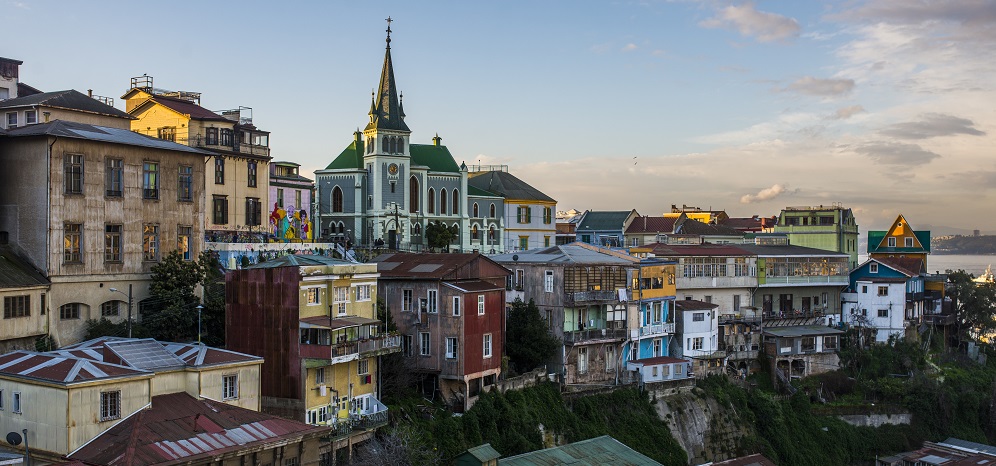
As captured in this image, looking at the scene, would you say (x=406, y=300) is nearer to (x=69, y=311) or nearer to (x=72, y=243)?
(x=69, y=311)

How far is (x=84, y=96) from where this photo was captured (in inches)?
1839

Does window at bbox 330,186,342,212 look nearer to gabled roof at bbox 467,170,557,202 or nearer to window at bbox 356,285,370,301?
gabled roof at bbox 467,170,557,202

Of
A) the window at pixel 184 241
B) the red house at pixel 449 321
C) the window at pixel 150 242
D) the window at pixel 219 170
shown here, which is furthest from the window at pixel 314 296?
the window at pixel 219 170

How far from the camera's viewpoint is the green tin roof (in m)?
74.6

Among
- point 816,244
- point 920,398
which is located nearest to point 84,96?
point 920,398

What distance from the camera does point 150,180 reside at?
42125 millimetres

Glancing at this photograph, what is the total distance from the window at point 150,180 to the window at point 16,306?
7171 millimetres

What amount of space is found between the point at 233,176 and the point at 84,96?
8281 millimetres

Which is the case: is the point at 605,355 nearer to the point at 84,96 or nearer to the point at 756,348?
the point at 756,348

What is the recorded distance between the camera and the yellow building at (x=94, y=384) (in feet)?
95.7

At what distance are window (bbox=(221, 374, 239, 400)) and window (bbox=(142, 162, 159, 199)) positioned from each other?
1156 cm

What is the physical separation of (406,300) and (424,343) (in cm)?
220

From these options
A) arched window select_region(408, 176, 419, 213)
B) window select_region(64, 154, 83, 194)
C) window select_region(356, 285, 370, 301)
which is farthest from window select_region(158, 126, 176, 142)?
arched window select_region(408, 176, 419, 213)

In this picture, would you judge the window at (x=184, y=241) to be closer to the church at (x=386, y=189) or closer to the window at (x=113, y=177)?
the window at (x=113, y=177)
